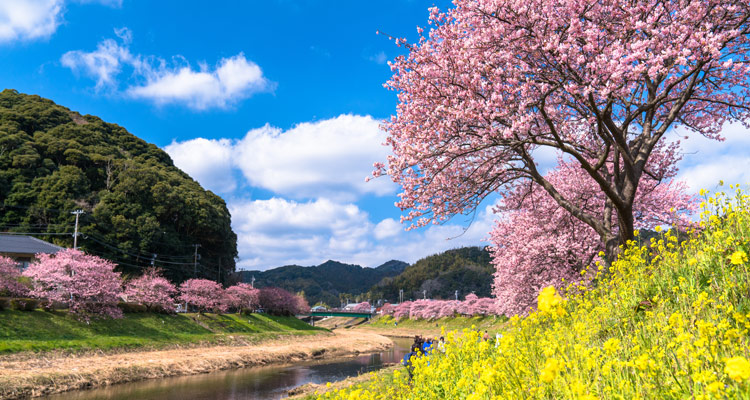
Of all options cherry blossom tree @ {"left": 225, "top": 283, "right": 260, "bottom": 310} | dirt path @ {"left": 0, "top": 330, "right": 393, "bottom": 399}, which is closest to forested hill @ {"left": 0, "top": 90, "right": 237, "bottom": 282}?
cherry blossom tree @ {"left": 225, "top": 283, "right": 260, "bottom": 310}

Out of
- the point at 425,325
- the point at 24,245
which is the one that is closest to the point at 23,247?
the point at 24,245

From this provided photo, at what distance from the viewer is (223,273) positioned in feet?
235

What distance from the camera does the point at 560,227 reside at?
1717cm

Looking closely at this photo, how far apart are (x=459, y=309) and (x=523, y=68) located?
8559 centimetres

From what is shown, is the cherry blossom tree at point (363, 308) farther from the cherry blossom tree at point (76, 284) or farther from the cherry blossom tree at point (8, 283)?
the cherry blossom tree at point (8, 283)

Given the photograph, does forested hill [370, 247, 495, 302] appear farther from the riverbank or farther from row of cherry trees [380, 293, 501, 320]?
the riverbank

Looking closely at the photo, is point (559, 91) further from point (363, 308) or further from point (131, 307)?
point (363, 308)

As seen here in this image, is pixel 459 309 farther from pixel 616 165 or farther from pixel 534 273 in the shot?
pixel 616 165

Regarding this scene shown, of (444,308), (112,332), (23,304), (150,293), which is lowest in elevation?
(444,308)

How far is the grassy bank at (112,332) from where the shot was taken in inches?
1048

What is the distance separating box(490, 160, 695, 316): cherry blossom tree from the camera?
16.0 m

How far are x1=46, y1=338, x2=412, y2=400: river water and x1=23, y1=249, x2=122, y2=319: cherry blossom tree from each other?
12.9m

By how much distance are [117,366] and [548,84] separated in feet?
89.9

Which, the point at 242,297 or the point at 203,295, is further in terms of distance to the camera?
the point at 242,297
